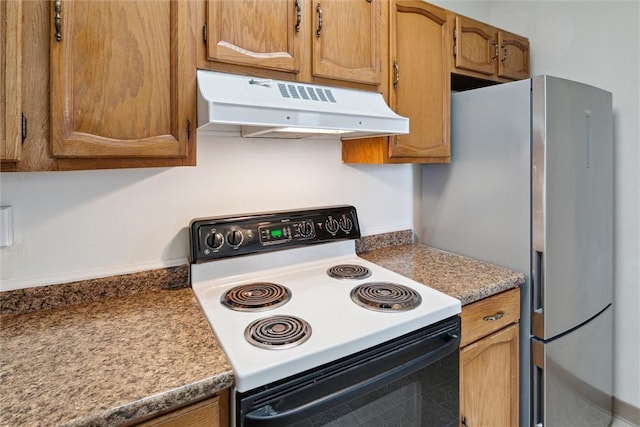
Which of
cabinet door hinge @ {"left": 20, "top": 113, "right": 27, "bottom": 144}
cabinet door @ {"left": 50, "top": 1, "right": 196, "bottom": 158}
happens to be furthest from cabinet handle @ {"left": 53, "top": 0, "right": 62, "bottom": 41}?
cabinet door hinge @ {"left": 20, "top": 113, "right": 27, "bottom": 144}

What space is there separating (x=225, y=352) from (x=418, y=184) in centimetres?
146

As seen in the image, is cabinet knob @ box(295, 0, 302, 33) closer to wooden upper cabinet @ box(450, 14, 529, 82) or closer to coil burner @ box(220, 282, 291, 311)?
wooden upper cabinet @ box(450, 14, 529, 82)

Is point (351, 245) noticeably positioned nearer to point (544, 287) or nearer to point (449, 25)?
point (544, 287)

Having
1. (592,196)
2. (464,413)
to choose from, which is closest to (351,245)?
(464,413)

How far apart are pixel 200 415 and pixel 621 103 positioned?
7.63ft

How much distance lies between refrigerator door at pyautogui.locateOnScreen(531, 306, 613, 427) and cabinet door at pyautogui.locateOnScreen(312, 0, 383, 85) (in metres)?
1.32

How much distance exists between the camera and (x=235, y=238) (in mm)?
1318

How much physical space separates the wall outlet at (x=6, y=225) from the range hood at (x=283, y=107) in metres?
0.65

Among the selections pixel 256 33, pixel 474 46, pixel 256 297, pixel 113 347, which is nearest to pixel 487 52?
pixel 474 46

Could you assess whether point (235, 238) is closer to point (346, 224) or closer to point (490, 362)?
point (346, 224)

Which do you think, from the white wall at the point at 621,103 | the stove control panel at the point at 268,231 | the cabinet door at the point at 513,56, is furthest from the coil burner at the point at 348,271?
the white wall at the point at 621,103

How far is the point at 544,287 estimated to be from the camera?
1372 millimetres

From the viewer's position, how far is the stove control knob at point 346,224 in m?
1.58

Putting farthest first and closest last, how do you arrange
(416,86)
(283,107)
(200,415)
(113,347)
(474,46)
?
(474,46)
(416,86)
(283,107)
(113,347)
(200,415)
